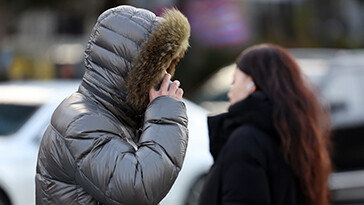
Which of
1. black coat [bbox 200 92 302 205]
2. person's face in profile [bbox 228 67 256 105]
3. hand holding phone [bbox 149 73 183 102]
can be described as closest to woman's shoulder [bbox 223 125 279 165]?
black coat [bbox 200 92 302 205]

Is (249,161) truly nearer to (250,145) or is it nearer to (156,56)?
(250,145)

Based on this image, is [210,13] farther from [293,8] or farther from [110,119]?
[110,119]

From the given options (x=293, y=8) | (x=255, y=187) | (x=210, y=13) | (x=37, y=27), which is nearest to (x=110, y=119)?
(x=255, y=187)

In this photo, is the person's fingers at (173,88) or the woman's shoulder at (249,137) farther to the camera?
the woman's shoulder at (249,137)

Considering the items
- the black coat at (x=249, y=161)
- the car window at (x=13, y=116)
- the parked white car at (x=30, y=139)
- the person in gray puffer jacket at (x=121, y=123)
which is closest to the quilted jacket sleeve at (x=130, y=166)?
the person in gray puffer jacket at (x=121, y=123)

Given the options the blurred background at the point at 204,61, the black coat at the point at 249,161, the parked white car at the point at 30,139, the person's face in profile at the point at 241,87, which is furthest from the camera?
the blurred background at the point at 204,61

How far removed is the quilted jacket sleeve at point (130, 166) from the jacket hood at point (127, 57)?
16 centimetres

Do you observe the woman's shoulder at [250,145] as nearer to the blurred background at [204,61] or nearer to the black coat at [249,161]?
the black coat at [249,161]

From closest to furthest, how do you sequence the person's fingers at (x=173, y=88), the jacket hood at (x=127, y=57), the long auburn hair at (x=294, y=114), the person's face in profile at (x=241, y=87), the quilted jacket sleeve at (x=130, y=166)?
the quilted jacket sleeve at (x=130, y=166) → the jacket hood at (x=127, y=57) → the person's fingers at (x=173, y=88) → the long auburn hair at (x=294, y=114) → the person's face in profile at (x=241, y=87)

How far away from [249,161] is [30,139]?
301 centimetres

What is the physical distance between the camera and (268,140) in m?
2.56

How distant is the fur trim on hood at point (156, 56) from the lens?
1.93 meters

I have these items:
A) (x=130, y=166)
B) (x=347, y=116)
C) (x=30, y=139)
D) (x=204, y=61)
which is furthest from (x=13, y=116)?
(x=204, y=61)

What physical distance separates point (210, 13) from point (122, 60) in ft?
38.0
